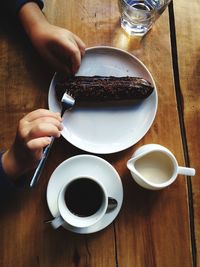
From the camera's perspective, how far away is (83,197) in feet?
2.64

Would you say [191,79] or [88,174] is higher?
[191,79]

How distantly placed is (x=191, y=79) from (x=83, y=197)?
1.48 feet

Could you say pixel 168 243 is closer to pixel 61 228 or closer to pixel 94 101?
pixel 61 228

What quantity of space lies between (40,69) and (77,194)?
0.36 metres

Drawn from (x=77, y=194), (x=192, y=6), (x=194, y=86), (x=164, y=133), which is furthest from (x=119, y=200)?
(x=192, y=6)

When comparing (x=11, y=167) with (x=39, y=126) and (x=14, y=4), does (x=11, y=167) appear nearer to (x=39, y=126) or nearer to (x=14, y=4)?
(x=39, y=126)

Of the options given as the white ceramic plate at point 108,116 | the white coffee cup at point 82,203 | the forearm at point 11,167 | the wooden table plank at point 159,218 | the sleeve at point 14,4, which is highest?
the sleeve at point 14,4

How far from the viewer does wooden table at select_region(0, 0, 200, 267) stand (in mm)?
821

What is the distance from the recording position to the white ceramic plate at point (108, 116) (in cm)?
87

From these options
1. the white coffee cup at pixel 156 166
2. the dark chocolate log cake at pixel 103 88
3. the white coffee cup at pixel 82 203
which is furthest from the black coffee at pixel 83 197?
the dark chocolate log cake at pixel 103 88

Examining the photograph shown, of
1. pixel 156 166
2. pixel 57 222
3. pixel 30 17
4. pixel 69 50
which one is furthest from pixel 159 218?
pixel 30 17

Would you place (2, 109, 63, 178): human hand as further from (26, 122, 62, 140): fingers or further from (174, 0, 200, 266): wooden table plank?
(174, 0, 200, 266): wooden table plank

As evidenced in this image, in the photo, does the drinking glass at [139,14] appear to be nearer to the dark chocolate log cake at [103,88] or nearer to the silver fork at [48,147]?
the dark chocolate log cake at [103,88]

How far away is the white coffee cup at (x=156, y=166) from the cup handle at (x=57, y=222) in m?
0.21
